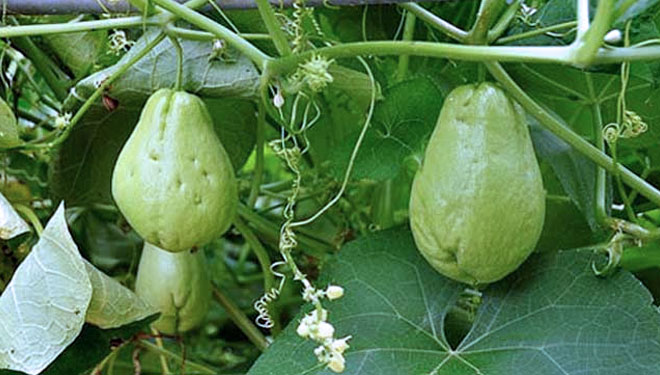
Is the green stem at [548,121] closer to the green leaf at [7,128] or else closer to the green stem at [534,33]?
the green stem at [534,33]

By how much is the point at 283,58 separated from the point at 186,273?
260mm

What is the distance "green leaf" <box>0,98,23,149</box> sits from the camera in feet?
2.17

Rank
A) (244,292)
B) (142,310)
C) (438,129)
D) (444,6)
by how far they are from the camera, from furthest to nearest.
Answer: (244,292), (444,6), (142,310), (438,129)

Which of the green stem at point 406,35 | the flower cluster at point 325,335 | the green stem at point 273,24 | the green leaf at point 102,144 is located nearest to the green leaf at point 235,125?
the green leaf at point 102,144

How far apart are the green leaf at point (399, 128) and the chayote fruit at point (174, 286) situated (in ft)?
0.55

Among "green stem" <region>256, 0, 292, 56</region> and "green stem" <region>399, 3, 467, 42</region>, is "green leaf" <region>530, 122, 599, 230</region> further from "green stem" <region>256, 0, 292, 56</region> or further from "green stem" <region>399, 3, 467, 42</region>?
"green stem" <region>256, 0, 292, 56</region>

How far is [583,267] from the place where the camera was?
0.63 metres

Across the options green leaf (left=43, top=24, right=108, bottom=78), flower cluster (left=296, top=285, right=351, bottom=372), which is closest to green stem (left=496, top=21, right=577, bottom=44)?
flower cluster (left=296, top=285, right=351, bottom=372)

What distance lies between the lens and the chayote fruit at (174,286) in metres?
0.75

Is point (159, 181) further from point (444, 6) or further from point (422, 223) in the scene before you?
point (444, 6)

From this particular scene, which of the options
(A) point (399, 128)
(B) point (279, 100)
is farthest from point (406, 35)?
(B) point (279, 100)

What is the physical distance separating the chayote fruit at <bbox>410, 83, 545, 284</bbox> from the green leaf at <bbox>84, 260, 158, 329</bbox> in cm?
23

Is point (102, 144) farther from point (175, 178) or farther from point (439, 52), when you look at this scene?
point (439, 52)

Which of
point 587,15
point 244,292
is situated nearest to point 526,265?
point 587,15
